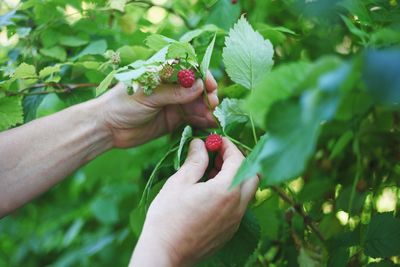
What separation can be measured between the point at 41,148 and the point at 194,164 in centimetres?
55

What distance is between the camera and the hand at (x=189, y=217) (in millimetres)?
832

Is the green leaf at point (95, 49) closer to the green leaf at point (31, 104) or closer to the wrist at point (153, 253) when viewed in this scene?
the green leaf at point (31, 104)

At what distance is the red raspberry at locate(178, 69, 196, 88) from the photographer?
972 millimetres

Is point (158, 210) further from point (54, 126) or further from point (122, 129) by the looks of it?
point (54, 126)

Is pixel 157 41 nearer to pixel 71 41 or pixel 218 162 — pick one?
pixel 218 162

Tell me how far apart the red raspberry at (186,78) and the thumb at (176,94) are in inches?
1.3

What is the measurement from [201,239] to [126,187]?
48.7 inches

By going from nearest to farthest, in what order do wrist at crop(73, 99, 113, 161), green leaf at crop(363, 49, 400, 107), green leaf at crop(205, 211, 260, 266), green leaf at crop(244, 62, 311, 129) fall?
green leaf at crop(363, 49, 400, 107)
green leaf at crop(244, 62, 311, 129)
green leaf at crop(205, 211, 260, 266)
wrist at crop(73, 99, 113, 161)

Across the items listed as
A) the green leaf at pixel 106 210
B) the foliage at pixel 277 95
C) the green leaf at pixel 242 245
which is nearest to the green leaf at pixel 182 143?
the foliage at pixel 277 95

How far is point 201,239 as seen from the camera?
2.86 feet

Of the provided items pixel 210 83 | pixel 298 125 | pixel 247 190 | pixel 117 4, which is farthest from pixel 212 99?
pixel 298 125

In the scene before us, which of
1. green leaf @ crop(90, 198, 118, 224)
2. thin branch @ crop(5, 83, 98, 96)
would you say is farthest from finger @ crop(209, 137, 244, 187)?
green leaf @ crop(90, 198, 118, 224)

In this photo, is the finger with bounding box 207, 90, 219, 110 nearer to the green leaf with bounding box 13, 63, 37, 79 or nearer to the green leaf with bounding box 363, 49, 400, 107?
the green leaf with bounding box 13, 63, 37, 79

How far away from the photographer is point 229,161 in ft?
2.94
